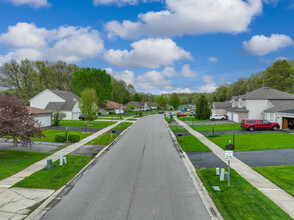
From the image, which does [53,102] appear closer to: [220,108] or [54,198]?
[220,108]

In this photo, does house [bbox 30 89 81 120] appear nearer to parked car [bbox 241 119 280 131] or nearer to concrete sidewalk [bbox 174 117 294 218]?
parked car [bbox 241 119 280 131]

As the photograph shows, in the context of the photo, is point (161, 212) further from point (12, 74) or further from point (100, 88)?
point (12, 74)

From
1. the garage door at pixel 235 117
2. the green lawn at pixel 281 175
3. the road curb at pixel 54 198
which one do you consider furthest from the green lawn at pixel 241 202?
the garage door at pixel 235 117

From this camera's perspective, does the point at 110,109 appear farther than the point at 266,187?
Yes

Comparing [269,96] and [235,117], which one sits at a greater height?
[269,96]

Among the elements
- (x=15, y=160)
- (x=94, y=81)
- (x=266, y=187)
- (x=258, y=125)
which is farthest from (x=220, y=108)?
(x=15, y=160)

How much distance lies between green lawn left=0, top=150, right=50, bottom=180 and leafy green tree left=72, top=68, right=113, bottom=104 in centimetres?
3982

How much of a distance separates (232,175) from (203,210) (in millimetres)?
4292

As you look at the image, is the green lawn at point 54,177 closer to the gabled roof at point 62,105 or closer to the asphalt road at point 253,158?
the asphalt road at point 253,158

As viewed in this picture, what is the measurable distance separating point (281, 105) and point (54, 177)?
122 feet

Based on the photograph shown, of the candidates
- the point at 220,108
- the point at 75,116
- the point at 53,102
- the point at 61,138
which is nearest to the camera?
the point at 61,138

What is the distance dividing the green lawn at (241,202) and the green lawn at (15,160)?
462 inches

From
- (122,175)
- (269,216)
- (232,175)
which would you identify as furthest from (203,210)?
(122,175)

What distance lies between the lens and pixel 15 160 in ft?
46.0
